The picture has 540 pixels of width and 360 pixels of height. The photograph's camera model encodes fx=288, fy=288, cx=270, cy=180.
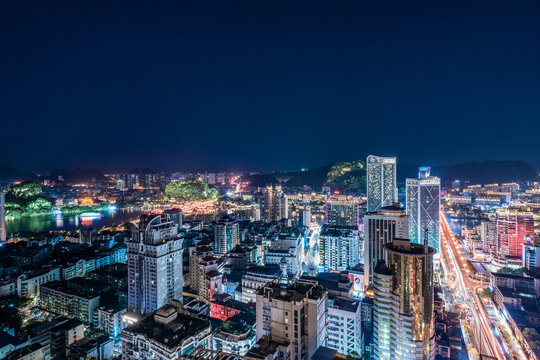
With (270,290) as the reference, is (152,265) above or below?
below

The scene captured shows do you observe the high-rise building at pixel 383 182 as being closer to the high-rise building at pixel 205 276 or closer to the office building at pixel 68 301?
the high-rise building at pixel 205 276

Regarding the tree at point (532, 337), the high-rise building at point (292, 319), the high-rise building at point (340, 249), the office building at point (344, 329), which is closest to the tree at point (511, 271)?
the tree at point (532, 337)

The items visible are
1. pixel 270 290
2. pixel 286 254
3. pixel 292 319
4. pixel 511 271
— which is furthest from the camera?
pixel 286 254

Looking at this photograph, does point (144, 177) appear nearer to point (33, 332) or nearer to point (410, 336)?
point (33, 332)

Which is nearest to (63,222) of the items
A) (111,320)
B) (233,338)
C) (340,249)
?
(111,320)

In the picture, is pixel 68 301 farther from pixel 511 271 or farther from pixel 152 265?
pixel 511 271

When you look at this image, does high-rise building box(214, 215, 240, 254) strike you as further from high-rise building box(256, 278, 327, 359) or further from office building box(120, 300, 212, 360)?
high-rise building box(256, 278, 327, 359)

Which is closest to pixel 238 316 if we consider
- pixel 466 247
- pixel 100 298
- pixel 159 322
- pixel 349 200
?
pixel 159 322
